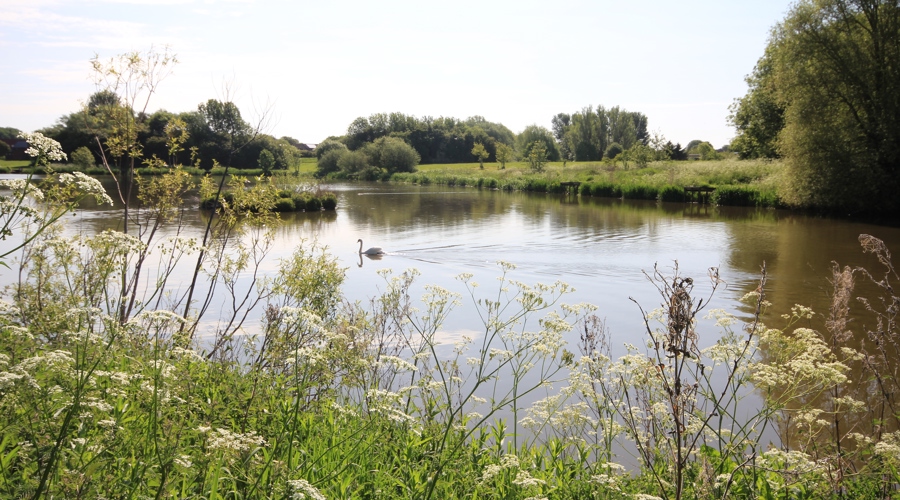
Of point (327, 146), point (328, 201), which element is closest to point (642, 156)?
point (328, 201)

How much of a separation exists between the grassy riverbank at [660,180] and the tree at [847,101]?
296cm

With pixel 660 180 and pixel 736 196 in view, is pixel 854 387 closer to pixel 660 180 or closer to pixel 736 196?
pixel 736 196

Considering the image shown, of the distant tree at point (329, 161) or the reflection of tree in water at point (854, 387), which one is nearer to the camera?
the reflection of tree in water at point (854, 387)

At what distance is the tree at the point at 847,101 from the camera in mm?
22250

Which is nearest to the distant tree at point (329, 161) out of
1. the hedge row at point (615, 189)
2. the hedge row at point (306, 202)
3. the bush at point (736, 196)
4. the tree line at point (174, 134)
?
the tree line at point (174, 134)

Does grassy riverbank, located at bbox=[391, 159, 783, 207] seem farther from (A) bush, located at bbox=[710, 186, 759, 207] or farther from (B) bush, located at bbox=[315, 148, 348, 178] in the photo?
(B) bush, located at bbox=[315, 148, 348, 178]

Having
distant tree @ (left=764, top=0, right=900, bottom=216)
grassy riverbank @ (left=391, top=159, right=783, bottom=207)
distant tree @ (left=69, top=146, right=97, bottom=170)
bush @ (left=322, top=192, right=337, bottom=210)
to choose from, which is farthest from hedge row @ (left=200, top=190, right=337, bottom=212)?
distant tree @ (left=764, top=0, right=900, bottom=216)

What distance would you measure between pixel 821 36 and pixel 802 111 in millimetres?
2672

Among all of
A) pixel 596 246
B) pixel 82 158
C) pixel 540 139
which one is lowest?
pixel 596 246

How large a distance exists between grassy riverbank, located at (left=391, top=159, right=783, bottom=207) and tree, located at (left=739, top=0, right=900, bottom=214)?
296 centimetres

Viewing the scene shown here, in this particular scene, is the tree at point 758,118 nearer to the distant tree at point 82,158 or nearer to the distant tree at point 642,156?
the distant tree at point 642,156

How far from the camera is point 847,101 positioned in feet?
74.3

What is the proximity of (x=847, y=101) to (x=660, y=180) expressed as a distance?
11393 millimetres

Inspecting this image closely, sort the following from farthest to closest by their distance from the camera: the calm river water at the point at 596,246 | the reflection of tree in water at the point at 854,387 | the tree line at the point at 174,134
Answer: the calm river water at the point at 596,246 → the tree line at the point at 174,134 → the reflection of tree in water at the point at 854,387
